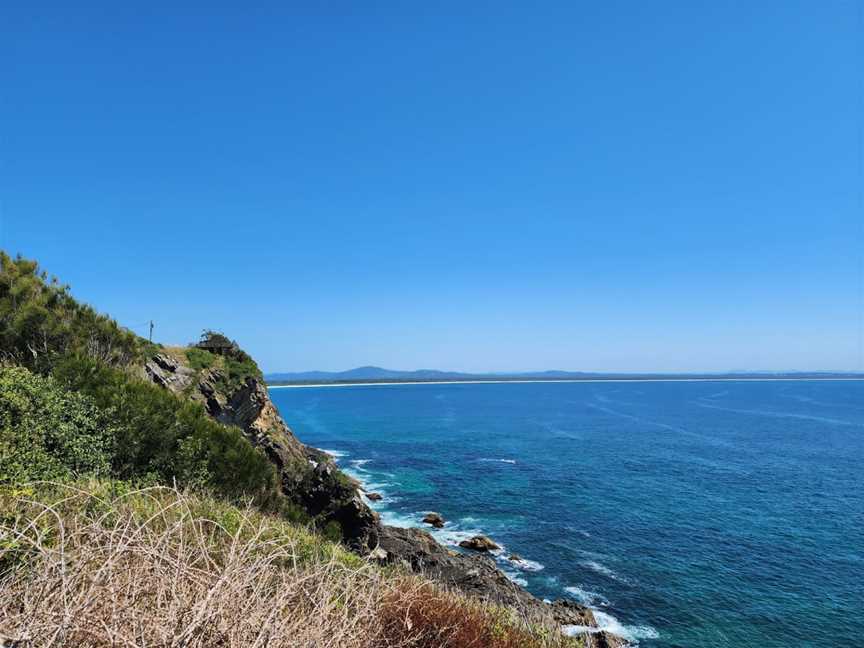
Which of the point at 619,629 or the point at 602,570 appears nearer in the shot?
the point at 619,629

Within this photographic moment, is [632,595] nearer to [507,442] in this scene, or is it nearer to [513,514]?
[513,514]

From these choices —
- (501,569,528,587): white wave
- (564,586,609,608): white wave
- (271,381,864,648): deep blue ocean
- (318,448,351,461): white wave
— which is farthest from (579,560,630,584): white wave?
(318,448,351,461): white wave

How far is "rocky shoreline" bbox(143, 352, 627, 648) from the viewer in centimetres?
2238

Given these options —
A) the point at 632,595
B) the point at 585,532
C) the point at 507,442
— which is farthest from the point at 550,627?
the point at 507,442

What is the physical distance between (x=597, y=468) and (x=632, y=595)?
92.8ft

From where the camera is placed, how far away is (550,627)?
10.3m

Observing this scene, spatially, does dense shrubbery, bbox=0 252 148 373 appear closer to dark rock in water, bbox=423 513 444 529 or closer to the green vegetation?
the green vegetation

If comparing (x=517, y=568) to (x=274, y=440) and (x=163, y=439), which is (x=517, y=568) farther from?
(x=163, y=439)

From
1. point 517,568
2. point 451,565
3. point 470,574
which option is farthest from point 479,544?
point 470,574

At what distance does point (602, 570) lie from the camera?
28844 mm

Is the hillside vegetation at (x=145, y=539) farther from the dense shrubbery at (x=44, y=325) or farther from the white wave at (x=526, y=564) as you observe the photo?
the white wave at (x=526, y=564)

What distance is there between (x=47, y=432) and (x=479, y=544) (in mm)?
26796

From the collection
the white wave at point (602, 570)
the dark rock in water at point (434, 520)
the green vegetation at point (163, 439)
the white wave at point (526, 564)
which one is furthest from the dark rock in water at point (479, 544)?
the green vegetation at point (163, 439)

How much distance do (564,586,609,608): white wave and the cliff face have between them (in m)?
11.5
